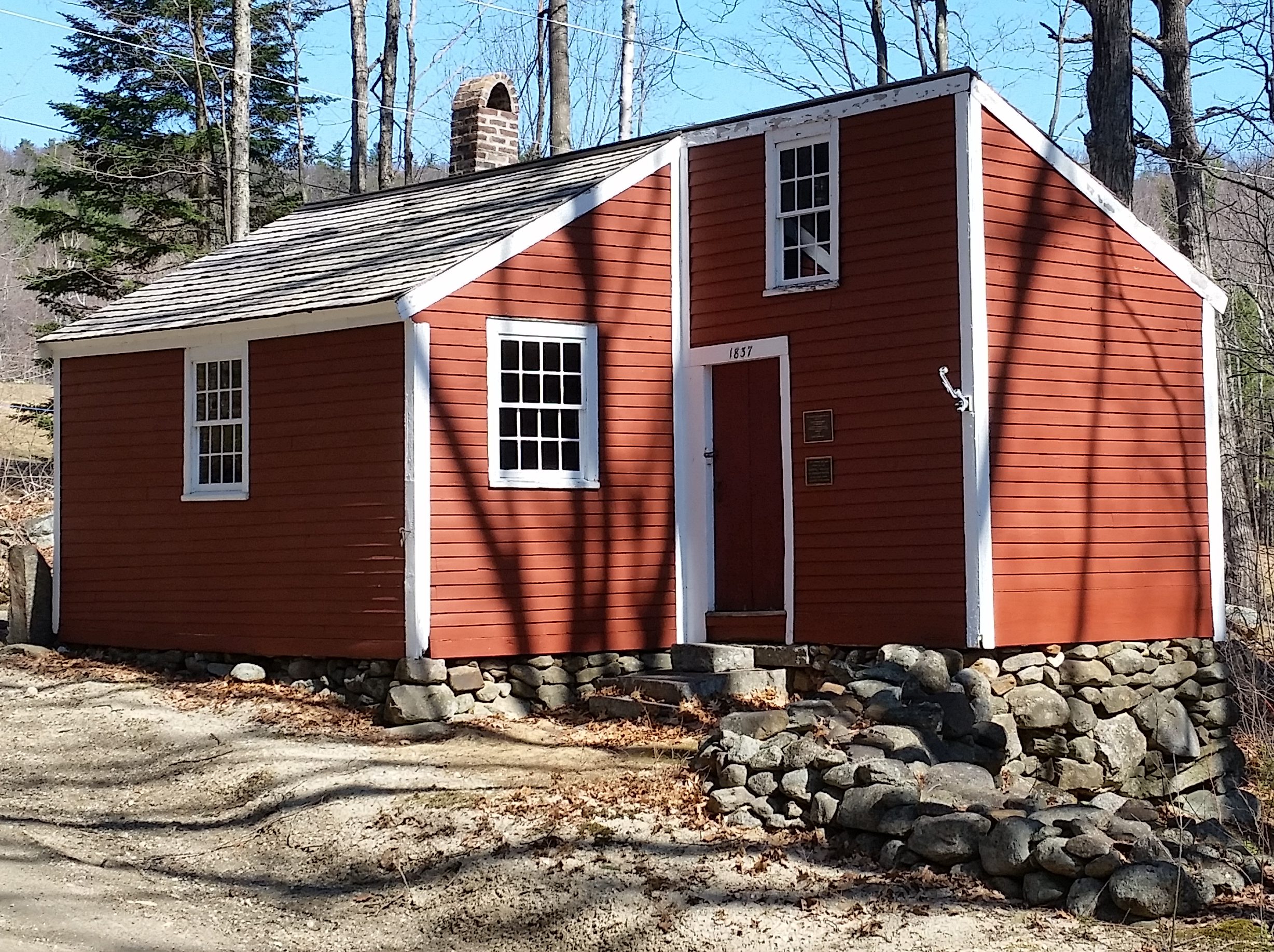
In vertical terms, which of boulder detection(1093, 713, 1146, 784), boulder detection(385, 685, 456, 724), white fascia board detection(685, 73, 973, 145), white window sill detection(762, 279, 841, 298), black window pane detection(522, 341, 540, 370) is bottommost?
boulder detection(1093, 713, 1146, 784)

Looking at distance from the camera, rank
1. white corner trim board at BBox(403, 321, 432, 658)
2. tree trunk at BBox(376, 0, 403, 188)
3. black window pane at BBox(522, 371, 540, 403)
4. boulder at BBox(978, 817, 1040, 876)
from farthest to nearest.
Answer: tree trunk at BBox(376, 0, 403, 188) < black window pane at BBox(522, 371, 540, 403) < white corner trim board at BBox(403, 321, 432, 658) < boulder at BBox(978, 817, 1040, 876)

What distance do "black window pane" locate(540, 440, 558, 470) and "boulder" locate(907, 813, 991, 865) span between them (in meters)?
5.93

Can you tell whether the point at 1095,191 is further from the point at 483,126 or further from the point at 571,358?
the point at 483,126

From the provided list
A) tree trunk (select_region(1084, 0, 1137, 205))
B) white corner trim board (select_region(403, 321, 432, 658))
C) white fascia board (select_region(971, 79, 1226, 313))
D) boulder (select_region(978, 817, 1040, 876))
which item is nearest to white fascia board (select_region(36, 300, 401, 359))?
white corner trim board (select_region(403, 321, 432, 658))

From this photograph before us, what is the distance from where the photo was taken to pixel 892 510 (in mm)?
12578

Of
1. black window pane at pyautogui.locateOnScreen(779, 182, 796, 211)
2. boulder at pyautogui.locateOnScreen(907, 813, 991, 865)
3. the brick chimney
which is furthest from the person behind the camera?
the brick chimney

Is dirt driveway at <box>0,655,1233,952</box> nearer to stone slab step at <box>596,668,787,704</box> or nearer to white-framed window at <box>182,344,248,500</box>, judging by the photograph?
stone slab step at <box>596,668,787,704</box>

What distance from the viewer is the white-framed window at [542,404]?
12.8m

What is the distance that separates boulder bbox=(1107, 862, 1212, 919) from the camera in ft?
24.1

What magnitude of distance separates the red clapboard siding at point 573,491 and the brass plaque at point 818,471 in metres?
1.38

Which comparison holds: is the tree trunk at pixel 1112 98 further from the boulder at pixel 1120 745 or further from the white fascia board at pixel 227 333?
the white fascia board at pixel 227 333

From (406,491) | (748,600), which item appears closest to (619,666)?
(748,600)

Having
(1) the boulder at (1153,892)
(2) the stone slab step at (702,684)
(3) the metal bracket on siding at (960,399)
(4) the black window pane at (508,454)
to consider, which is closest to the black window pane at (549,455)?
(4) the black window pane at (508,454)

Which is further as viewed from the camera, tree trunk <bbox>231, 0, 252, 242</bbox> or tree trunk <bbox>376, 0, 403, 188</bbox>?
tree trunk <bbox>376, 0, 403, 188</bbox>
